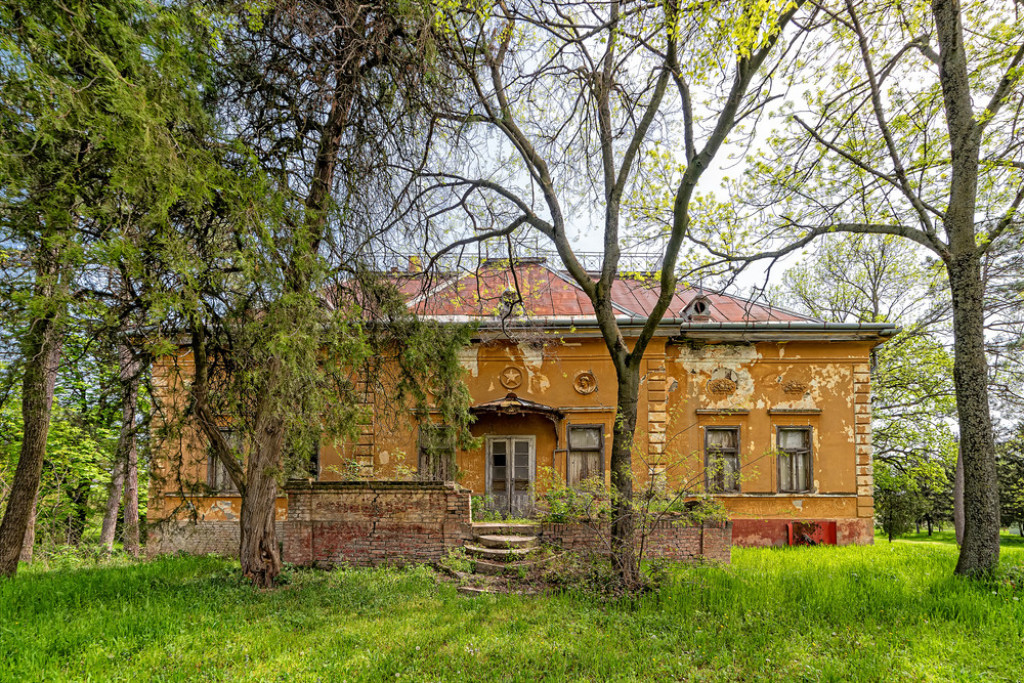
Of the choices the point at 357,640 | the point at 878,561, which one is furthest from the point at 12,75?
the point at 878,561

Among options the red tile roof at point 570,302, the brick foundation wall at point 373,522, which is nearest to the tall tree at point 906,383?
the red tile roof at point 570,302

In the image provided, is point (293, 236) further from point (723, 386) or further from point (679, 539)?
point (723, 386)

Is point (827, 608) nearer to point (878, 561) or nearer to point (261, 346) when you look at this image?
point (878, 561)

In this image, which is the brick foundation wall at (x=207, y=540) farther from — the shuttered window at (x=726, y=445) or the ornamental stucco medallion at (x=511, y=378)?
the shuttered window at (x=726, y=445)

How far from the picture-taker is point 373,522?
1022 cm

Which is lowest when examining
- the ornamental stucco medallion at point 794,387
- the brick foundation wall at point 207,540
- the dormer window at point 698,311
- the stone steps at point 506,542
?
the brick foundation wall at point 207,540

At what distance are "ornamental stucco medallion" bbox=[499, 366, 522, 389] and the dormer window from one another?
4222 millimetres

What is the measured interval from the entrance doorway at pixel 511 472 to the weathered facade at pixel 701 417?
25 mm

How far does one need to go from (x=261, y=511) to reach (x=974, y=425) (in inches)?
392

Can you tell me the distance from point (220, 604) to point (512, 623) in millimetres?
3725

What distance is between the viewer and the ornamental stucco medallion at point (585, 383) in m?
13.4

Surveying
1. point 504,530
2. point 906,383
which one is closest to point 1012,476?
point 906,383

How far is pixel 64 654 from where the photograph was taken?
527 cm

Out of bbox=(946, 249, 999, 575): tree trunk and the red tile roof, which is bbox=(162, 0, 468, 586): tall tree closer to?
the red tile roof
